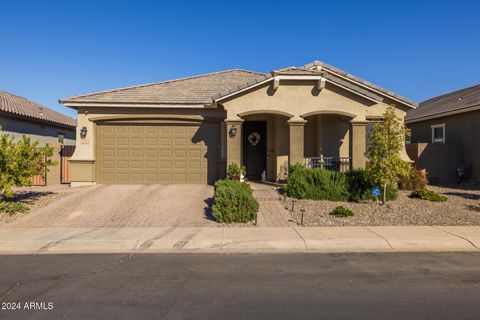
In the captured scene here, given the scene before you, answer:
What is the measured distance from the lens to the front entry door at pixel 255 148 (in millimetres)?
17234

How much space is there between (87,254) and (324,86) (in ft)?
35.3

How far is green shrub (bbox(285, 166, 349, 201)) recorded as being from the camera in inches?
504

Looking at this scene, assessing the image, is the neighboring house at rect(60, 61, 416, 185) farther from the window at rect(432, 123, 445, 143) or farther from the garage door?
the window at rect(432, 123, 445, 143)

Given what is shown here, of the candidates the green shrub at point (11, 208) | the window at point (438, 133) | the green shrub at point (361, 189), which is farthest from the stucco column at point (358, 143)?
the green shrub at point (11, 208)

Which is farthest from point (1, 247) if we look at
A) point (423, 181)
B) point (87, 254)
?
point (423, 181)

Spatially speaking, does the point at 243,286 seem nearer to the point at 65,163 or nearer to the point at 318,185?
the point at 318,185

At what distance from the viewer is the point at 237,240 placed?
839 centimetres

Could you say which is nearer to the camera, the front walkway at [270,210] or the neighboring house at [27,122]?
the front walkway at [270,210]

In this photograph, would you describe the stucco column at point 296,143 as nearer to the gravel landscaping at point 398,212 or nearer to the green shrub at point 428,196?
the gravel landscaping at point 398,212

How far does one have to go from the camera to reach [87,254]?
7.55m

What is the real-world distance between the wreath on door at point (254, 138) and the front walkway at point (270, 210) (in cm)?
285

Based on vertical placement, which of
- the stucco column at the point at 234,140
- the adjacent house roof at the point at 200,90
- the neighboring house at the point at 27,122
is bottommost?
the stucco column at the point at 234,140

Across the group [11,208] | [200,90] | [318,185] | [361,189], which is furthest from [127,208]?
[361,189]

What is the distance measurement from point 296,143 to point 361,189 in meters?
3.20
